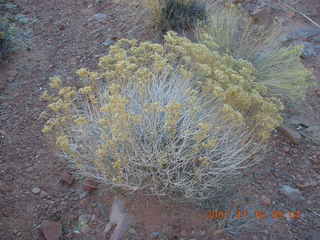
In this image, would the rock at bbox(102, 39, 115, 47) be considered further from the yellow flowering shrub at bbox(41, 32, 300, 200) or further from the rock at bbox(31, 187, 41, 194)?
the rock at bbox(31, 187, 41, 194)

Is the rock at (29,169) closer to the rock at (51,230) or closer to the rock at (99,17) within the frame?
the rock at (51,230)

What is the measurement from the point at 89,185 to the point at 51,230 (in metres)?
0.41

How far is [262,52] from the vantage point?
391 centimetres

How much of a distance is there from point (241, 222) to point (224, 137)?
60 centimetres

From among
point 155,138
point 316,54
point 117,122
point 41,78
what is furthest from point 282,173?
point 41,78

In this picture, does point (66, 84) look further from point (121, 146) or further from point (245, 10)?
point (245, 10)

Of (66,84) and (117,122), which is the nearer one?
(117,122)

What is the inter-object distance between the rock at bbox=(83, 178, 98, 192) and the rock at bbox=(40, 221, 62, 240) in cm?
33

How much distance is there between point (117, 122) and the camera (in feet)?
7.00

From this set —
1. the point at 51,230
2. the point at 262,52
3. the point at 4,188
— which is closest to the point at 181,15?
the point at 262,52

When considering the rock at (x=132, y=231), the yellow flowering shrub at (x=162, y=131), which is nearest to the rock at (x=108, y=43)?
the yellow flowering shrub at (x=162, y=131)

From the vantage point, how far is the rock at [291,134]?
3229 millimetres

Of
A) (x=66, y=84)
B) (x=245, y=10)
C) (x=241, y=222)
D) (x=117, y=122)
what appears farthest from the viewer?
(x=245, y=10)
